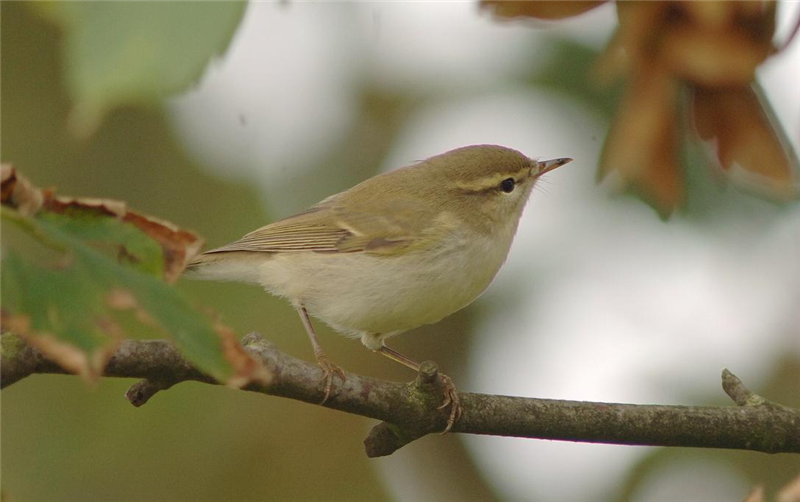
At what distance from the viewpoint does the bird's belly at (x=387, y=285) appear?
3.86 metres

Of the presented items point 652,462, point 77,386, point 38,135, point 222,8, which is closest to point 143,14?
point 222,8

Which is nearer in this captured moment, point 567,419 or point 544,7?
point 544,7

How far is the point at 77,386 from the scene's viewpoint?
3.81m

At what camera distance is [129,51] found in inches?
33.5

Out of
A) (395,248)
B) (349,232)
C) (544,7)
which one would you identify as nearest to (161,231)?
(544,7)

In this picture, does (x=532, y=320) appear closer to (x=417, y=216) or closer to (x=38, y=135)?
(x=417, y=216)

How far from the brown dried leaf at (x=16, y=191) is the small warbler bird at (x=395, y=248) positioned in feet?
9.10

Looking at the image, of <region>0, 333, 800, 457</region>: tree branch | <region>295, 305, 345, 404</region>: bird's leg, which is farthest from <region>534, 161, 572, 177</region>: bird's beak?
<region>0, 333, 800, 457</region>: tree branch

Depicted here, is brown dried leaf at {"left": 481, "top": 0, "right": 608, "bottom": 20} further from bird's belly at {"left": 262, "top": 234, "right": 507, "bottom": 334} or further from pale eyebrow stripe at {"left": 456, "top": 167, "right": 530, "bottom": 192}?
pale eyebrow stripe at {"left": 456, "top": 167, "right": 530, "bottom": 192}

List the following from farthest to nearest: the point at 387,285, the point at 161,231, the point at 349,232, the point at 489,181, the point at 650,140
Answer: the point at 489,181
the point at 349,232
the point at 387,285
the point at 161,231
the point at 650,140

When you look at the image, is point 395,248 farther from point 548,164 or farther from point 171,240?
point 171,240

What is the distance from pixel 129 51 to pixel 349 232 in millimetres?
3454

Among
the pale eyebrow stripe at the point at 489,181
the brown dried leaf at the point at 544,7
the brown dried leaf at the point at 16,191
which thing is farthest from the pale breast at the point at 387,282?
the brown dried leaf at the point at 16,191

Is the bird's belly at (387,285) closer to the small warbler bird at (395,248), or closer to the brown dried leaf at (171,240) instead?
the small warbler bird at (395,248)
